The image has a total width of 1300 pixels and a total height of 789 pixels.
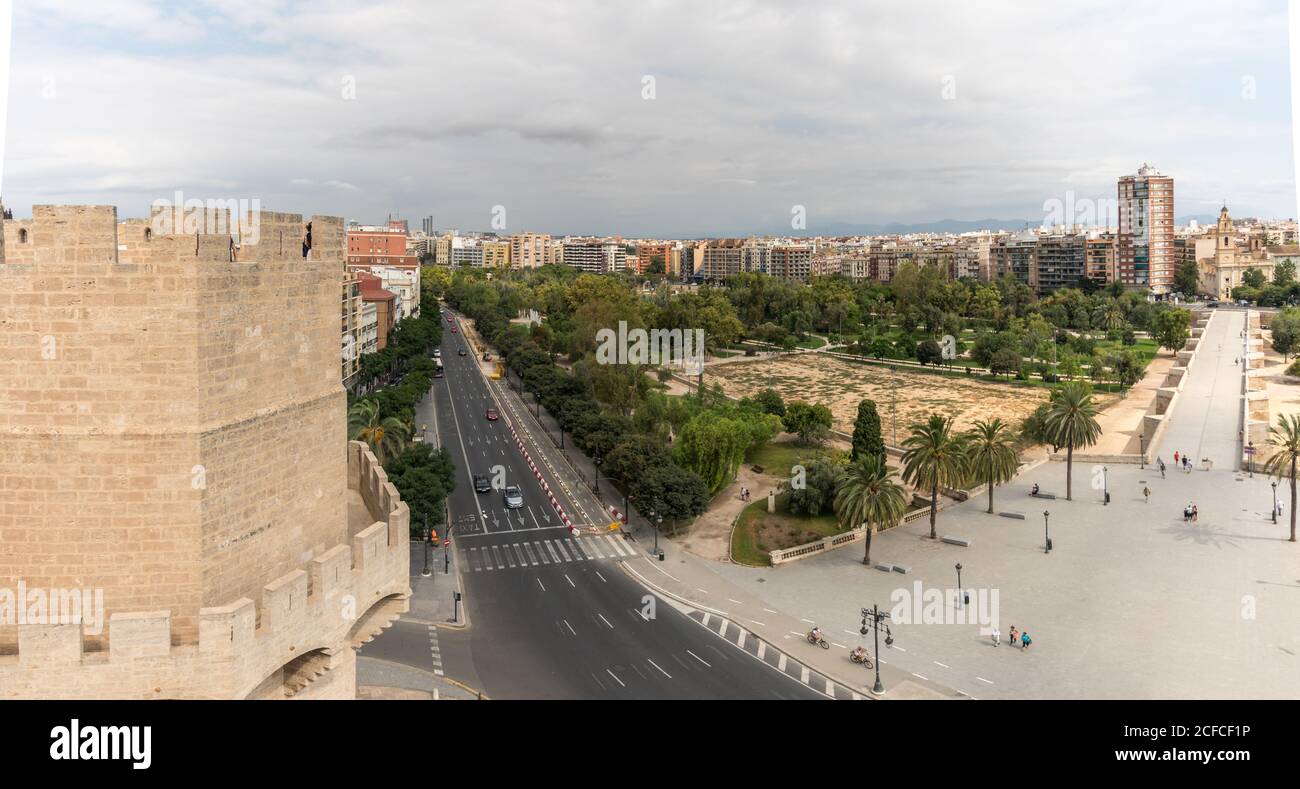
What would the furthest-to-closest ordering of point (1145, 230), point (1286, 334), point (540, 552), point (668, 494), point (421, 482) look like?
point (1145, 230) < point (1286, 334) < point (668, 494) < point (540, 552) < point (421, 482)

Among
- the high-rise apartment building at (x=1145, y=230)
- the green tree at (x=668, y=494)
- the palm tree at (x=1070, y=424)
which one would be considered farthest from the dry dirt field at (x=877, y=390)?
the high-rise apartment building at (x=1145, y=230)

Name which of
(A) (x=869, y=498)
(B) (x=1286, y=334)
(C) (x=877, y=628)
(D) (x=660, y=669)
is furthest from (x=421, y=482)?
(B) (x=1286, y=334)

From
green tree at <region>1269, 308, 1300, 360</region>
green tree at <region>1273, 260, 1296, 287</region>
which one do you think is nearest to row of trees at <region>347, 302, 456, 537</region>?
green tree at <region>1269, 308, 1300, 360</region>

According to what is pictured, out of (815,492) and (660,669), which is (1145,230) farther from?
(660,669)

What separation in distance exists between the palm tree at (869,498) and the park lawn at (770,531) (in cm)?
318

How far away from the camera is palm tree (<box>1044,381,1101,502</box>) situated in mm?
40594

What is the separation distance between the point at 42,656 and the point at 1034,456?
49885mm

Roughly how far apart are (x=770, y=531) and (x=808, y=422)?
1688 centimetres

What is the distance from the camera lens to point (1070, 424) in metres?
40.7

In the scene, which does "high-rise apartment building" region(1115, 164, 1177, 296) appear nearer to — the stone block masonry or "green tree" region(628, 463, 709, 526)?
"green tree" region(628, 463, 709, 526)

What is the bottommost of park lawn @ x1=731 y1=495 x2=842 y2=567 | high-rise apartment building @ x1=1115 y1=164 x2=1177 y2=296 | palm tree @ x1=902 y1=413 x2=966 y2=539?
park lawn @ x1=731 y1=495 x2=842 y2=567

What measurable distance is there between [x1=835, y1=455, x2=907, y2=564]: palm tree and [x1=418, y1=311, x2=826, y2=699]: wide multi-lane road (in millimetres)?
8216
